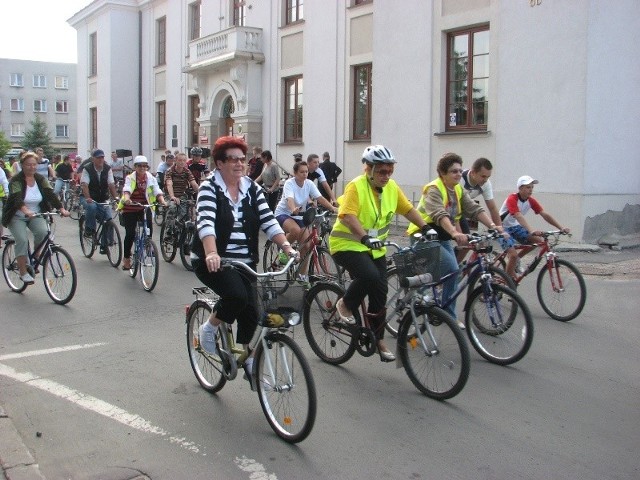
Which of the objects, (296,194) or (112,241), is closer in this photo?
(296,194)

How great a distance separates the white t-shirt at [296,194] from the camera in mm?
9695

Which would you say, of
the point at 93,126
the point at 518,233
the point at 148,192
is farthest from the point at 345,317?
the point at 93,126

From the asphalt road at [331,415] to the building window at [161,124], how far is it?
25.4m

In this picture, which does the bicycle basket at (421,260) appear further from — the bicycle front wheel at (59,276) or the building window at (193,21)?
the building window at (193,21)

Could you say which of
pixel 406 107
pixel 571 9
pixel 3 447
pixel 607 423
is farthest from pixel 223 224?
pixel 406 107

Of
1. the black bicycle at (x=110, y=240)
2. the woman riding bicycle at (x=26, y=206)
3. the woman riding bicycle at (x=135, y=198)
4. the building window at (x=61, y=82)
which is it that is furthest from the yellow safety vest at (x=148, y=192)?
the building window at (x=61, y=82)

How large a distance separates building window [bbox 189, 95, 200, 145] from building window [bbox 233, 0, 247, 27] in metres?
4.23

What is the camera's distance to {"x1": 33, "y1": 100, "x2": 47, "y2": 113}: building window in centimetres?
8325

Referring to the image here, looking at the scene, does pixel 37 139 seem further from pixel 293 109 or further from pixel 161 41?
pixel 293 109

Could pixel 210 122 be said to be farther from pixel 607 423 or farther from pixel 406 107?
pixel 607 423

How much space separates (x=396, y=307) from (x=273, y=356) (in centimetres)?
135

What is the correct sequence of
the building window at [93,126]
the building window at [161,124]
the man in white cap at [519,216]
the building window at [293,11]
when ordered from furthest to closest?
the building window at [93,126] < the building window at [161,124] < the building window at [293,11] < the man in white cap at [519,216]

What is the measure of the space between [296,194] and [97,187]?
367 cm

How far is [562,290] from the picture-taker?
26.3 ft
